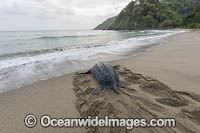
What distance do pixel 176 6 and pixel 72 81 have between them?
10670 cm

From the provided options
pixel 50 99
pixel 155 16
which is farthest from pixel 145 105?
pixel 155 16

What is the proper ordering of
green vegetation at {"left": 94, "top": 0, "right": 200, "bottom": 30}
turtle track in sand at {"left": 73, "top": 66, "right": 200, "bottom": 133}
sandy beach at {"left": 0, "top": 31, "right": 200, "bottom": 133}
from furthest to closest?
green vegetation at {"left": 94, "top": 0, "right": 200, "bottom": 30} < sandy beach at {"left": 0, "top": 31, "right": 200, "bottom": 133} < turtle track in sand at {"left": 73, "top": 66, "right": 200, "bottom": 133}

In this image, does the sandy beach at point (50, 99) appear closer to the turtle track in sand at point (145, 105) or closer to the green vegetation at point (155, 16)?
the turtle track in sand at point (145, 105)

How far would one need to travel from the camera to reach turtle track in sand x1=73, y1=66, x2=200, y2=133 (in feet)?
4.83

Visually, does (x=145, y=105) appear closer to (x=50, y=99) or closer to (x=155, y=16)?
(x=50, y=99)

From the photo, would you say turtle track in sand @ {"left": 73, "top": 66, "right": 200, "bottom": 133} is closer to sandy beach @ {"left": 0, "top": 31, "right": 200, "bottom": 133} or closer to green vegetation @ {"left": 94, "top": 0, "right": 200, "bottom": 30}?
sandy beach @ {"left": 0, "top": 31, "right": 200, "bottom": 133}

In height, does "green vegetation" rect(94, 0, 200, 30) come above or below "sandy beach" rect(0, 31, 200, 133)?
above

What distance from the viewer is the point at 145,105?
1840 mm

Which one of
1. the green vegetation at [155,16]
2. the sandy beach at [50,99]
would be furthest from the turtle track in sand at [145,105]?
the green vegetation at [155,16]

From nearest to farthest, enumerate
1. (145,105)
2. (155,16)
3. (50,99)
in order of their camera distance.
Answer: (145,105)
(50,99)
(155,16)

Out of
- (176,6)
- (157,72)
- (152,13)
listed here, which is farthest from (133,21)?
(157,72)

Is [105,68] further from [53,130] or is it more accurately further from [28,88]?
[28,88]

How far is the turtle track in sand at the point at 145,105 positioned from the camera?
1474 mm

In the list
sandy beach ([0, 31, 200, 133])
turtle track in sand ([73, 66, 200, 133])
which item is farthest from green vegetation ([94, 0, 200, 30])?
turtle track in sand ([73, 66, 200, 133])
